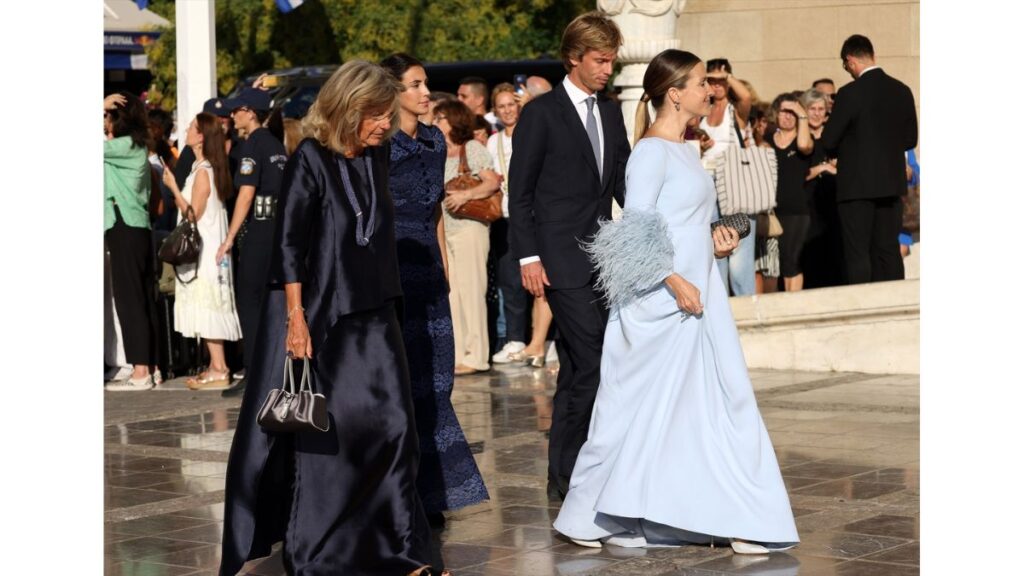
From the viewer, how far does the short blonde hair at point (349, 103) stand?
6.52m

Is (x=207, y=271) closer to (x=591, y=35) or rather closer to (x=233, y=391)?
(x=233, y=391)

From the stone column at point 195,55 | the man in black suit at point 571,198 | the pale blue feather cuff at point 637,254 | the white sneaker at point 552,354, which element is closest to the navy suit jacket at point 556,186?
the man in black suit at point 571,198

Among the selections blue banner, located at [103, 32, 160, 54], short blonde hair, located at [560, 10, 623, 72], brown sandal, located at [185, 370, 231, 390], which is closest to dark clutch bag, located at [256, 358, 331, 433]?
short blonde hair, located at [560, 10, 623, 72]

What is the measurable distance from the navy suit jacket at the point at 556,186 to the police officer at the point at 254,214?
4.28 m

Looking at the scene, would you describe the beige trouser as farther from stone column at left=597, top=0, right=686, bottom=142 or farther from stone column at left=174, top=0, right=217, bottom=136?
stone column at left=174, top=0, right=217, bottom=136

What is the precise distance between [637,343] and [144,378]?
7.04 m

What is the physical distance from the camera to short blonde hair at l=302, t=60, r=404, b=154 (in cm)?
652

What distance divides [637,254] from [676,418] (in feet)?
2.15

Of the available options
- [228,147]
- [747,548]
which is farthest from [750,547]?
[228,147]

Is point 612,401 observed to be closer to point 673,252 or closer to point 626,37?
point 673,252

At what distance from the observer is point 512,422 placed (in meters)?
10.9

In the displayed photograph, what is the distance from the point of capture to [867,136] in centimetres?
1337
